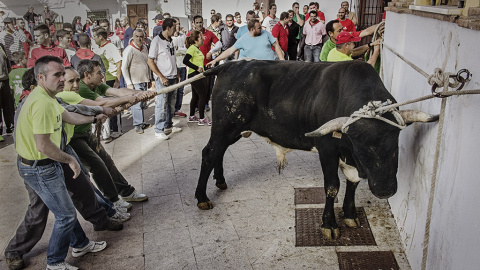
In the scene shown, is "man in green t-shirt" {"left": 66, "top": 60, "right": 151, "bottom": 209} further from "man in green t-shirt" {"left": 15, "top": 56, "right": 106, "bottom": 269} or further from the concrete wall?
the concrete wall

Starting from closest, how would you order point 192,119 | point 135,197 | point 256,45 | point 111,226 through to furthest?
point 111,226 < point 135,197 < point 256,45 < point 192,119

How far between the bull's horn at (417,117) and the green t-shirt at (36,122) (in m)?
2.88

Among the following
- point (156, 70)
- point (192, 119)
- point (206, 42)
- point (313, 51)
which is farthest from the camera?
point (313, 51)

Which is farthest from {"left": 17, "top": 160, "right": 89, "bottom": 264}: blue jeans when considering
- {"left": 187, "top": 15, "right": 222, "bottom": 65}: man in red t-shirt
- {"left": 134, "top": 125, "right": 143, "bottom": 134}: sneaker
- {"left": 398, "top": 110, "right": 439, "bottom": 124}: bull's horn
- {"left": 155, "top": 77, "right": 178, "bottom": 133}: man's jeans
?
{"left": 187, "top": 15, "right": 222, "bottom": 65}: man in red t-shirt

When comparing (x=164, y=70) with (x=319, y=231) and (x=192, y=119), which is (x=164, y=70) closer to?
(x=192, y=119)

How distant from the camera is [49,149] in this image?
3.41m

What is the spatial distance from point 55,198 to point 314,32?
10303 mm

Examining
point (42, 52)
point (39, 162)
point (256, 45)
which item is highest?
point (256, 45)

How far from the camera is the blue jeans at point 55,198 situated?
3615 mm

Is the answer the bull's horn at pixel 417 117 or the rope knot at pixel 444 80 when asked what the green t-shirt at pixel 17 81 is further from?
the rope knot at pixel 444 80

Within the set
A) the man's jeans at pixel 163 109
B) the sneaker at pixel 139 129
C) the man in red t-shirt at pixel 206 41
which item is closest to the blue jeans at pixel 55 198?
the man's jeans at pixel 163 109

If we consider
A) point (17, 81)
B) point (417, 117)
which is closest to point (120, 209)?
point (417, 117)

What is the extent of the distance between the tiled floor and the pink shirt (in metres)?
6.42

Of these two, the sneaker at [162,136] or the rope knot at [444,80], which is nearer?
the rope knot at [444,80]
